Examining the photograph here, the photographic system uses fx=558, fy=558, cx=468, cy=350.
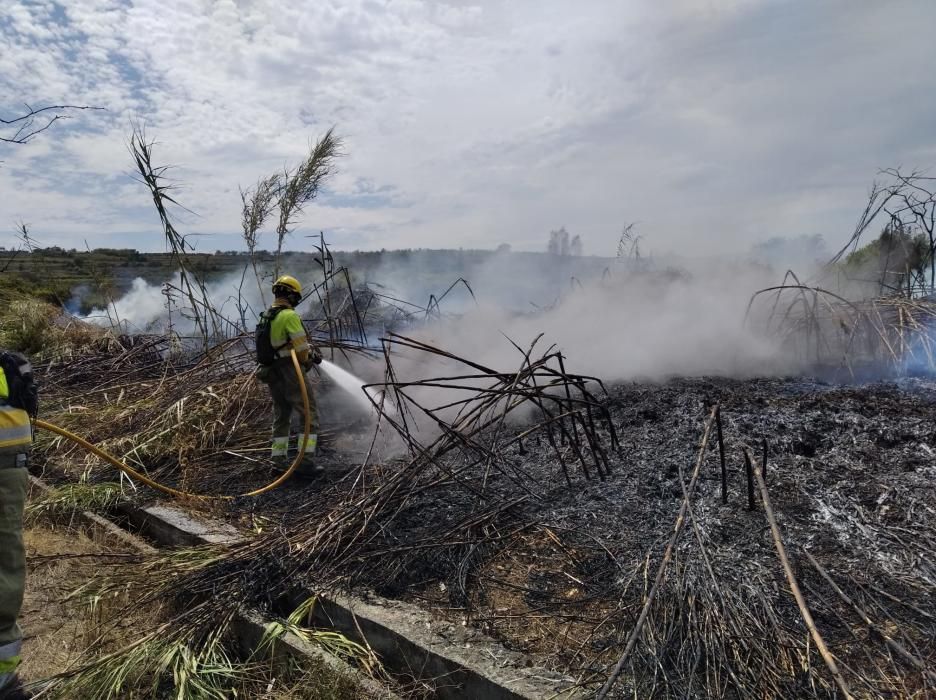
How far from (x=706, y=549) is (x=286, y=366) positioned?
4.02 metres

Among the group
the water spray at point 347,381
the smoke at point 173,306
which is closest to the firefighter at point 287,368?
the water spray at point 347,381

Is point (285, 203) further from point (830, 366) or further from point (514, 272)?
point (514, 272)

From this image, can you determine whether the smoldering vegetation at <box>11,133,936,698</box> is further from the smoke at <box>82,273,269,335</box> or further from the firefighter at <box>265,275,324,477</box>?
the smoke at <box>82,273,269,335</box>

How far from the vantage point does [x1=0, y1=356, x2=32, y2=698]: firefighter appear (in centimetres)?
275

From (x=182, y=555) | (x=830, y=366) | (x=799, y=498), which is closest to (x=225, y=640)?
(x=182, y=555)

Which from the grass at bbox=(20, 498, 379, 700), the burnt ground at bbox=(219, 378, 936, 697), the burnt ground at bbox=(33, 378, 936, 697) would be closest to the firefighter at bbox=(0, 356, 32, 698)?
the grass at bbox=(20, 498, 379, 700)

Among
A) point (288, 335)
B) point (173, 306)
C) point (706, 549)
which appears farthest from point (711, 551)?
point (173, 306)

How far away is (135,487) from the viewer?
5.00 metres

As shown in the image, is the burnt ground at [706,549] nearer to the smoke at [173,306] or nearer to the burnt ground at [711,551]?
the burnt ground at [711,551]

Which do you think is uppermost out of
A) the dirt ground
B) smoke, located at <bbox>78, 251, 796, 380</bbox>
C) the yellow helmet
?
the yellow helmet

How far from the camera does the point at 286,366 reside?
17.8ft

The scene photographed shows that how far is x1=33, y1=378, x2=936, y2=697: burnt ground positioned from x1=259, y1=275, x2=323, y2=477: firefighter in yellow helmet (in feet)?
1.85

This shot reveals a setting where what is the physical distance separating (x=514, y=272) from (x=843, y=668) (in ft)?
60.6

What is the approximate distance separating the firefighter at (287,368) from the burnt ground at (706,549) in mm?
568
